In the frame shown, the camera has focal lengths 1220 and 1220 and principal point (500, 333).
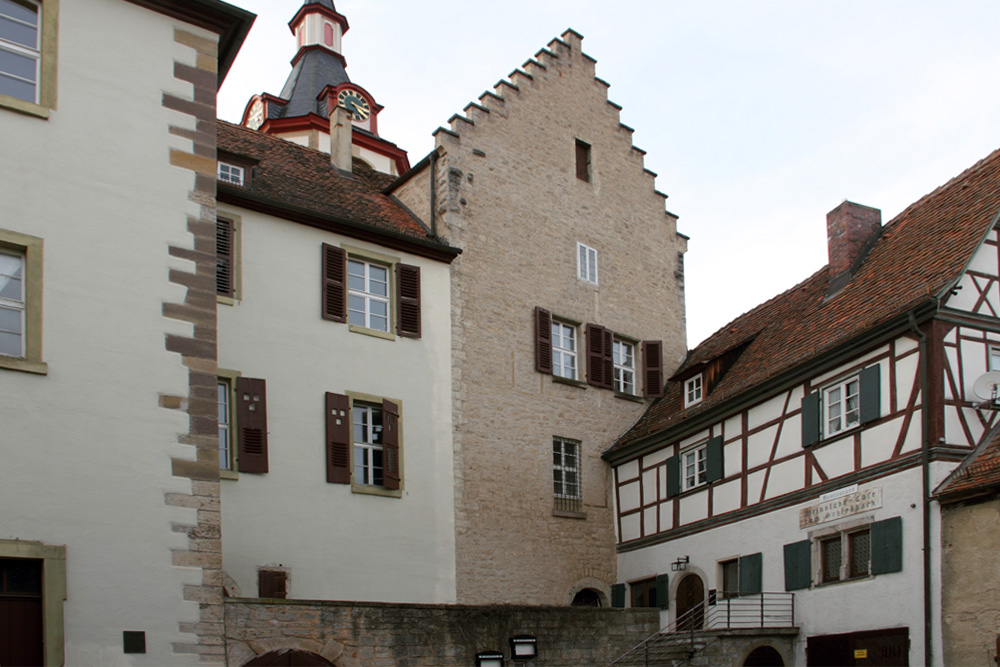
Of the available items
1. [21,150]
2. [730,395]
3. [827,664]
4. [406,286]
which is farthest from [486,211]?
[21,150]

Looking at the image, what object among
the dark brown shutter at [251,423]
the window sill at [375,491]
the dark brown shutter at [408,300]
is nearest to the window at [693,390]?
the dark brown shutter at [408,300]

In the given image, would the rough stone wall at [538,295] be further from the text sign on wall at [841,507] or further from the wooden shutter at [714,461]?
the text sign on wall at [841,507]

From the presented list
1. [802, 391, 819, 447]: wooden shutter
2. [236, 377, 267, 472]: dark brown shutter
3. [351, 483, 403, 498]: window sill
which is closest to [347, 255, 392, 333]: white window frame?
[236, 377, 267, 472]: dark brown shutter

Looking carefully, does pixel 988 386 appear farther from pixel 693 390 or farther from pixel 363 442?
pixel 363 442

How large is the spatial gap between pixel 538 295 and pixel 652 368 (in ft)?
11.0

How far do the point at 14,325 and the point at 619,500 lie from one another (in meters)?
14.5

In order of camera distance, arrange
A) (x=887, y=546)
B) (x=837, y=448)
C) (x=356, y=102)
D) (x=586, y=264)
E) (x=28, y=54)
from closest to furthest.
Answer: (x=28, y=54)
(x=887, y=546)
(x=837, y=448)
(x=586, y=264)
(x=356, y=102)

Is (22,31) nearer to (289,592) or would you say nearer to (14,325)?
(14,325)

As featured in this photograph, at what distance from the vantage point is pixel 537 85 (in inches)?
1021

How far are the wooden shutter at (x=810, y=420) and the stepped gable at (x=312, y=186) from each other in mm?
7514

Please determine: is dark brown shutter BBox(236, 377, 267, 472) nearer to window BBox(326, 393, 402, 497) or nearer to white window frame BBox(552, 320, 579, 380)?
window BBox(326, 393, 402, 497)

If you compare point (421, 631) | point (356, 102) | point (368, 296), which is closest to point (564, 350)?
point (368, 296)

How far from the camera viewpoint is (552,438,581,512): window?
23.7 m

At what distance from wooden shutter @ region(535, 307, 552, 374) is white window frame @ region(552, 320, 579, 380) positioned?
1.12 feet
